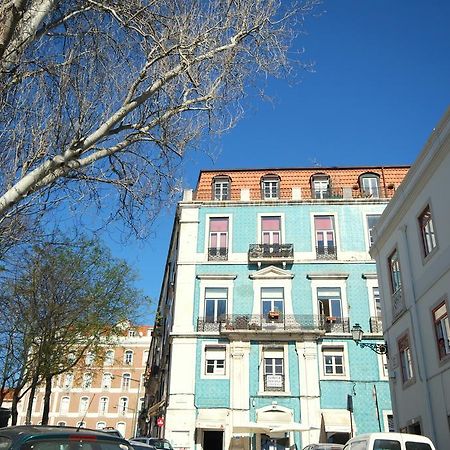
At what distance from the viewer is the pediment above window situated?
28750 millimetres

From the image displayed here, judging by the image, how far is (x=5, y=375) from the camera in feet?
79.0

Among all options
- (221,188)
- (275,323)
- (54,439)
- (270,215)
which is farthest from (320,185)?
(54,439)

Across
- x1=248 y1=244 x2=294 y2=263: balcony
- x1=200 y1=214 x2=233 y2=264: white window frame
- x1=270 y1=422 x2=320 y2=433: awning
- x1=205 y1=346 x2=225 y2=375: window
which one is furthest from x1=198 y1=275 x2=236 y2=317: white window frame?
x1=270 y1=422 x2=320 y2=433: awning

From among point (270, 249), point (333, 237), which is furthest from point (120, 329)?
point (333, 237)

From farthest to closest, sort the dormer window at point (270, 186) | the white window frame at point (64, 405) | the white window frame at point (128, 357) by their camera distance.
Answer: the white window frame at point (128, 357)
the white window frame at point (64, 405)
the dormer window at point (270, 186)

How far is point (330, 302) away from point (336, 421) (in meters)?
6.26

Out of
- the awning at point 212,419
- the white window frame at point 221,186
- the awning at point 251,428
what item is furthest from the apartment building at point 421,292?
the white window frame at point 221,186

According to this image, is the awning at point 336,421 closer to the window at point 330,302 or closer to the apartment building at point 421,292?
the window at point 330,302

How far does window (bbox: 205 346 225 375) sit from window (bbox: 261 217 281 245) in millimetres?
6818

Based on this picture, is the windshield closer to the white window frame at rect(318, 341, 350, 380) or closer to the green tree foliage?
the green tree foliage

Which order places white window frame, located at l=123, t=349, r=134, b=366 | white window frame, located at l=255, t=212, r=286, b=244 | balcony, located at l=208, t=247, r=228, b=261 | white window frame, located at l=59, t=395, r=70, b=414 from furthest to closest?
white window frame, located at l=123, t=349, r=134, b=366 → white window frame, located at l=59, t=395, r=70, b=414 → white window frame, located at l=255, t=212, r=286, b=244 → balcony, located at l=208, t=247, r=228, b=261

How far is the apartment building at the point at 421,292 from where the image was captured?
14.2 m

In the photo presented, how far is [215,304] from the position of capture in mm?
28469

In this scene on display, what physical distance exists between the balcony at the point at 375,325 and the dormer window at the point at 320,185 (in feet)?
26.3
